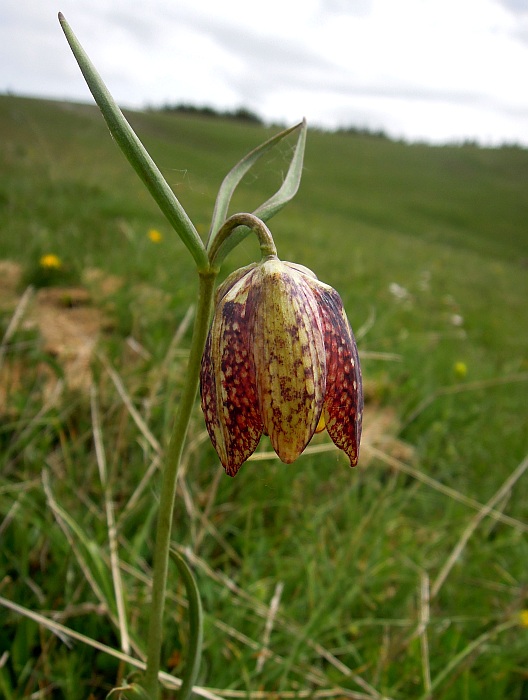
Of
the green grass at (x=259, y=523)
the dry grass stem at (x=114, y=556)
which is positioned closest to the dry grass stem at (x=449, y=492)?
the green grass at (x=259, y=523)

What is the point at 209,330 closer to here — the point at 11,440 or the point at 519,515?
the point at 11,440

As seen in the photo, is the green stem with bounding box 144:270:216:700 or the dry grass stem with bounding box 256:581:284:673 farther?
Answer: the dry grass stem with bounding box 256:581:284:673

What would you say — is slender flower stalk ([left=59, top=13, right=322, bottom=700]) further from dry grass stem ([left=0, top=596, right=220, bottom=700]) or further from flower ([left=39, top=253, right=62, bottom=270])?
flower ([left=39, top=253, right=62, bottom=270])

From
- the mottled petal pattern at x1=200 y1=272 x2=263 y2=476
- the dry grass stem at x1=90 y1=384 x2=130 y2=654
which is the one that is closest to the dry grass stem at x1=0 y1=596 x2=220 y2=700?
the dry grass stem at x1=90 y1=384 x2=130 y2=654

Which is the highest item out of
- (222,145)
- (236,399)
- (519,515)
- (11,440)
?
(222,145)

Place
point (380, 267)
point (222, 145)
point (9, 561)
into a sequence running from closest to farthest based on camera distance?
point (9, 561) → point (380, 267) → point (222, 145)

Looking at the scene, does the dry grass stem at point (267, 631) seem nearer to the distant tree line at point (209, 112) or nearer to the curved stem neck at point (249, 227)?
the curved stem neck at point (249, 227)

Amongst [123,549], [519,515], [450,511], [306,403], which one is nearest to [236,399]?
[306,403]
